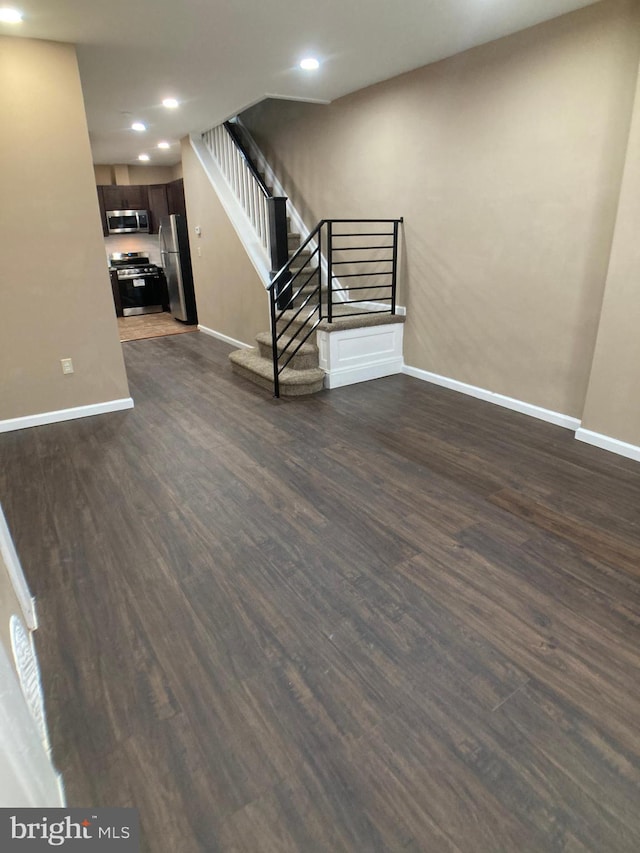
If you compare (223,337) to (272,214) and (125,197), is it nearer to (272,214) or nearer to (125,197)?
(272,214)

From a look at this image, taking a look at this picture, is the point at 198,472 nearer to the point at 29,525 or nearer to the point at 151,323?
the point at 29,525

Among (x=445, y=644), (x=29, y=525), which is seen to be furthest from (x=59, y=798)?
(x=29, y=525)

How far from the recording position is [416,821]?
1258 millimetres

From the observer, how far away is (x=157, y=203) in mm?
9086

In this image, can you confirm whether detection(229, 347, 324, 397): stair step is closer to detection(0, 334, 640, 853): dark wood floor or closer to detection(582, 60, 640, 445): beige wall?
detection(0, 334, 640, 853): dark wood floor

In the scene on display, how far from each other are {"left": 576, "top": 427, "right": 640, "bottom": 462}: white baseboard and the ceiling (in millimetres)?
2634

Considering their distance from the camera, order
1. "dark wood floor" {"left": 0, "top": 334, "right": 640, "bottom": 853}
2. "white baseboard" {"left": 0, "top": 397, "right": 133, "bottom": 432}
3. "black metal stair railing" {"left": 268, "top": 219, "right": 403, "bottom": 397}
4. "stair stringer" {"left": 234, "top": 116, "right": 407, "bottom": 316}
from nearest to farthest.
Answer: "dark wood floor" {"left": 0, "top": 334, "right": 640, "bottom": 853}
"white baseboard" {"left": 0, "top": 397, "right": 133, "bottom": 432}
"black metal stair railing" {"left": 268, "top": 219, "right": 403, "bottom": 397}
"stair stringer" {"left": 234, "top": 116, "right": 407, "bottom": 316}

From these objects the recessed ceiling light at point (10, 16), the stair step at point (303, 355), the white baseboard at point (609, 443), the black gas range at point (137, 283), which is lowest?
the white baseboard at point (609, 443)

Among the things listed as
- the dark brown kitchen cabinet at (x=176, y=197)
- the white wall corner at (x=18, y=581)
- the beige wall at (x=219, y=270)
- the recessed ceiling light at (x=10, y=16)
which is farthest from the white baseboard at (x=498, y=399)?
the dark brown kitchen cabinet at (x=176, y=197)

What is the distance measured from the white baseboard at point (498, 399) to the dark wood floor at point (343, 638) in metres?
A: 0.40

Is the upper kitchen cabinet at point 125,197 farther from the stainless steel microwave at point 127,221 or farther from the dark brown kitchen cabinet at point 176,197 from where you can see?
the dark brown kitchen cabinet at point 176,197

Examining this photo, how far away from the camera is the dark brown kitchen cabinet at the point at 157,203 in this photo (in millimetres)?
9000

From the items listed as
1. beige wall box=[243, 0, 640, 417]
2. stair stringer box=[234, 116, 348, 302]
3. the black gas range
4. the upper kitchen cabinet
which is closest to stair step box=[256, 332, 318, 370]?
beige wall box=[243, 0, 640, 417]

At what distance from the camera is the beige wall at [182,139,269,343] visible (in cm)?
593
